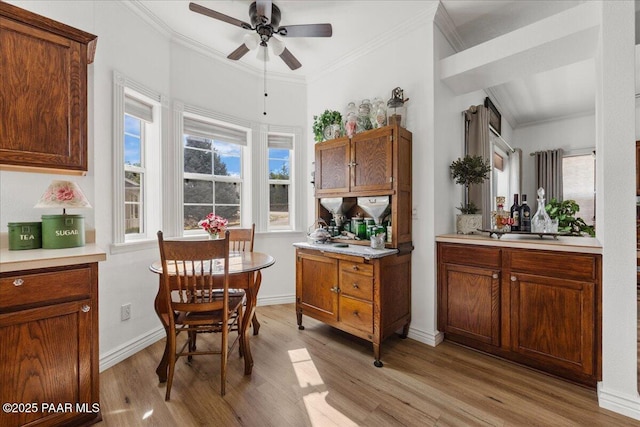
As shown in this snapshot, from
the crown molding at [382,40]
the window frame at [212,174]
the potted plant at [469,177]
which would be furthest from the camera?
the window frame at [212,174]

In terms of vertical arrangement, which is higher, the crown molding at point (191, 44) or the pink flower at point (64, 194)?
the crown molding at point (191, 44)

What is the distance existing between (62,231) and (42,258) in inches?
16.5

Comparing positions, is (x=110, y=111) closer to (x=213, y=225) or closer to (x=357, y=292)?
(x=213, y=225)

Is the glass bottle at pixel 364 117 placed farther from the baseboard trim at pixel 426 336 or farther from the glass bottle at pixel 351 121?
the baseboard trim at pixel 426 336

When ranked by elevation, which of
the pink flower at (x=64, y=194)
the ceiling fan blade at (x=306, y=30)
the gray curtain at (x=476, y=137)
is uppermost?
the ceiling fan blade at (x=306, y=30)

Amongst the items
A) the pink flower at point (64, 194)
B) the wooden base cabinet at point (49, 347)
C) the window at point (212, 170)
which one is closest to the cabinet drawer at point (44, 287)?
the wooden base cabinet at point (49, 347)

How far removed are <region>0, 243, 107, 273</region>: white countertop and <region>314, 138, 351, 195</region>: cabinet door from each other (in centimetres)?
202

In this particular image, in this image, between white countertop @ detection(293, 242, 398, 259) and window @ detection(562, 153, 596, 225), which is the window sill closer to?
white countertop @ detection(293, 242, 398, 259)

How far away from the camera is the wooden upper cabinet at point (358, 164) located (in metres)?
2.48

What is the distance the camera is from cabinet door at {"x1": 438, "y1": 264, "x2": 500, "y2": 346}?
2211 millimetres

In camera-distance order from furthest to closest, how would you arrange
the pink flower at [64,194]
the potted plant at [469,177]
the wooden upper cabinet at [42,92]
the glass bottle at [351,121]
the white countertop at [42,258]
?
the glass bottle at [351,121]
the potted plant at [469,177]
the pink flower at [64,194]
the wooden upper cabinet at [42,92]
the white countertop at [42,258]

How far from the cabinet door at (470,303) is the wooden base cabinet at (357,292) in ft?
1.06

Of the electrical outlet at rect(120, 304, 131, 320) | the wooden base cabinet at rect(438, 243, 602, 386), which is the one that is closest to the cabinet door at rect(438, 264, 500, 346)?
the wooden base cabinet at rect(438, 243, 602, 386)

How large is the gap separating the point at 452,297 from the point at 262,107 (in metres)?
3.07
